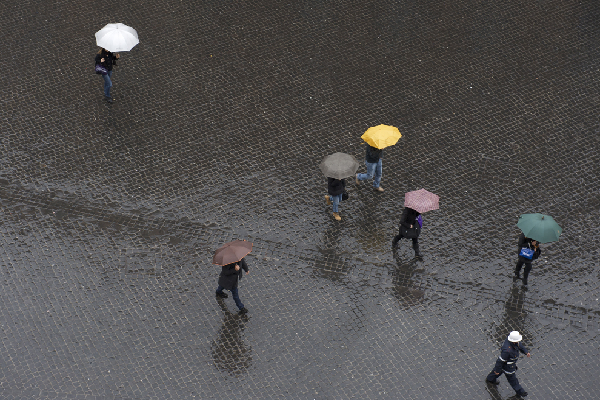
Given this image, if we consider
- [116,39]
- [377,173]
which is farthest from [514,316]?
[116,39]

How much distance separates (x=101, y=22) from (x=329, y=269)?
8.55 metres

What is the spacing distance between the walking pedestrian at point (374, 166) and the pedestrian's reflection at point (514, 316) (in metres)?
3.09

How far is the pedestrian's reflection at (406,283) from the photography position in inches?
503

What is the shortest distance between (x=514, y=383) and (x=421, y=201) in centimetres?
317

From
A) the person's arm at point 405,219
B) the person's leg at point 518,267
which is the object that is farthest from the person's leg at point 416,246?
the person's leg at point 518,267

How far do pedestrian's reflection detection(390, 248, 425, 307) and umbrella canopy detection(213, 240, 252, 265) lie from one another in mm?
2687

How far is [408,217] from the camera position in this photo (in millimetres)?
12773

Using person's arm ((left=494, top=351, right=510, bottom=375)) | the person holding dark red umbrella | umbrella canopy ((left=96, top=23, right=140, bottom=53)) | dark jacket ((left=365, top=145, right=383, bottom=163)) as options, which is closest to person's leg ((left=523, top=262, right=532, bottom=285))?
person's arm ((left=494, top=351, right=510, bottom=375))

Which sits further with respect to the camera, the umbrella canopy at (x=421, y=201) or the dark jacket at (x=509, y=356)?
the umbrella canopy at (x=421, y=201)

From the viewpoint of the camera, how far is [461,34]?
693 inches

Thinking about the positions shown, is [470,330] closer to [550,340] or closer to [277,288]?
[550,340]

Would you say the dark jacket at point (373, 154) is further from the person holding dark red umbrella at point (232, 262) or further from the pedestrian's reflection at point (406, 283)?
the person holding dark red umbrella at point (232, 262)

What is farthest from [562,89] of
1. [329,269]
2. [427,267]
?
[329,269]

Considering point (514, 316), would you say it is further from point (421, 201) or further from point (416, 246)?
point (421, 201)
